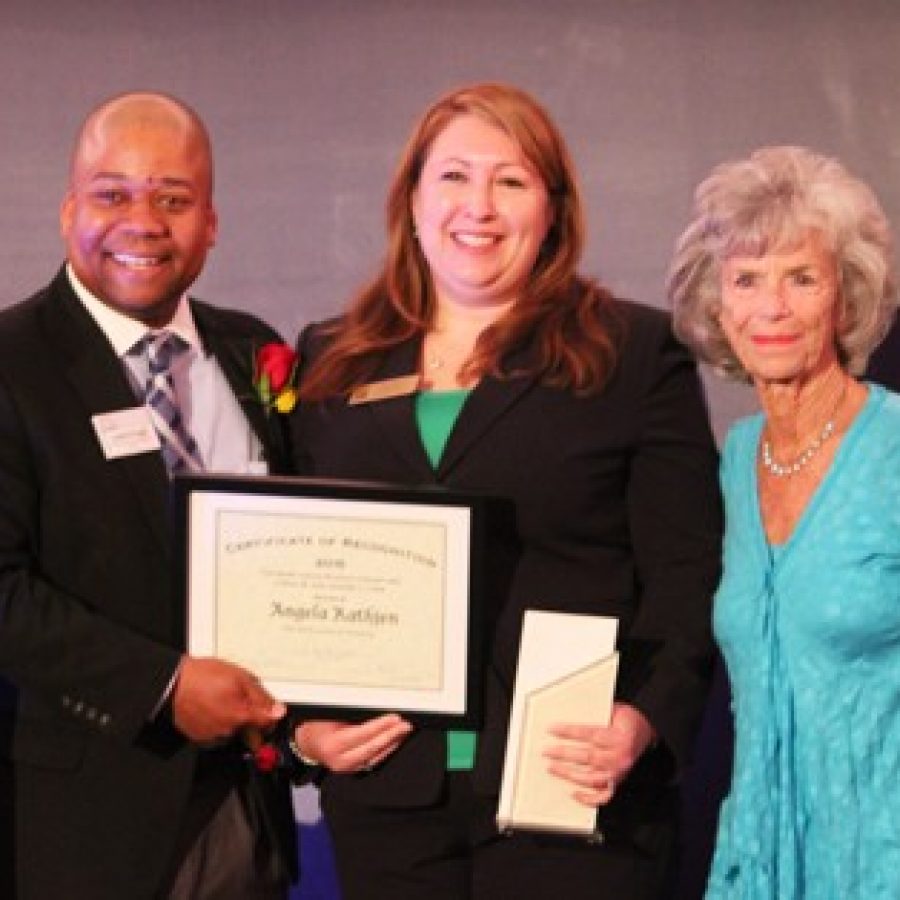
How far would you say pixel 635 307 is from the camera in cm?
262

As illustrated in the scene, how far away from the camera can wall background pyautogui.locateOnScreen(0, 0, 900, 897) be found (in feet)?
10.8

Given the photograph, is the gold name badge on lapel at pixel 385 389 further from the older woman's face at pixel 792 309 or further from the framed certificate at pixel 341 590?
the older woman's face at pixel 792 309

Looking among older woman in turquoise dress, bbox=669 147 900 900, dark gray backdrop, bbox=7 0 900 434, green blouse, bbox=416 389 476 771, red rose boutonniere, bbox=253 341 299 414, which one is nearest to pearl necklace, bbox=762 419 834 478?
older woman in turquoise dress, bbox=669 147 900 900

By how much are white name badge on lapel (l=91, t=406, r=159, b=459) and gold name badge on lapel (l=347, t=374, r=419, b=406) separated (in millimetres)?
292

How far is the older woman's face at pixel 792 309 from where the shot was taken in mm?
2443

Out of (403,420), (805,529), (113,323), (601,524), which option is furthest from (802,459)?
(113,323)

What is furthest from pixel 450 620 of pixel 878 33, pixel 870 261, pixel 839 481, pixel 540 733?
pixel 878 33

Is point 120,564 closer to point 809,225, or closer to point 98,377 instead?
point 98,377

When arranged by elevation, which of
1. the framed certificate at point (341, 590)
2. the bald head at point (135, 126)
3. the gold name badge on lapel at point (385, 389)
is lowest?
the framed certificate at point (341, 590)

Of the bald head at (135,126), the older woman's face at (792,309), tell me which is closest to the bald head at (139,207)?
the bald head at (135,126)

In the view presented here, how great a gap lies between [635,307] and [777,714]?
63 cm

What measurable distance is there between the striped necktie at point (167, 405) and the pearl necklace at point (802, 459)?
32.2 inches

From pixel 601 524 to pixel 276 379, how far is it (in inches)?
21.2

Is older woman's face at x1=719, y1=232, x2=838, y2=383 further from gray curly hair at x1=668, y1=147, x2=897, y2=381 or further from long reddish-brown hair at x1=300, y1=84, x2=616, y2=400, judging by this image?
long reddish-brown hair at x1=300, y1=84, x2=616, y2=400
